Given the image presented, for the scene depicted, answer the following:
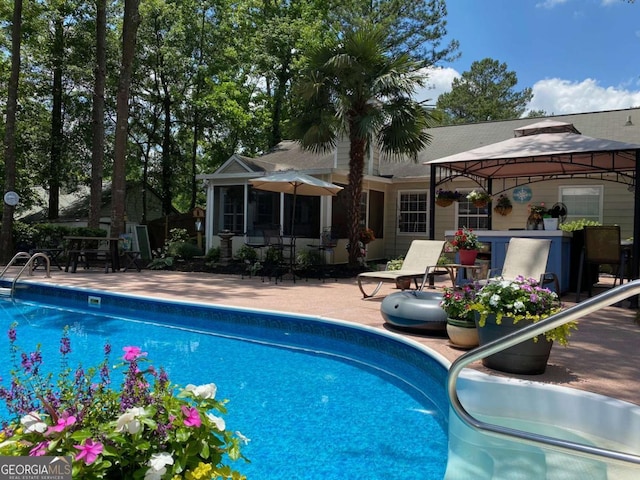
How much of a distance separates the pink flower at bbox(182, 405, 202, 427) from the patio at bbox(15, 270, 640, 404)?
3.11 metres

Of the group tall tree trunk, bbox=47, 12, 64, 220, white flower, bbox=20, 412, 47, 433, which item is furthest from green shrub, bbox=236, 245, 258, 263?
white flower, bbox=20, 412, 47, 433

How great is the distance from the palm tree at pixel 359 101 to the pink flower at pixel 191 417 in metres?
10.2

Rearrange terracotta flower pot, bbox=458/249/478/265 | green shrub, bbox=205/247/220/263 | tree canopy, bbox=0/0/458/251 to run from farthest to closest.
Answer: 1. tree canopy, bbox=0/0/458/251
2. green shrub, bbox=205/247/220/263
3. terracotta flower pot, bbox=458/249/478/265

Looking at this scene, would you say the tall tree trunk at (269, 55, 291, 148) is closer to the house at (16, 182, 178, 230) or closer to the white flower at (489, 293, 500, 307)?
the house at (16, 182, 178, 230)

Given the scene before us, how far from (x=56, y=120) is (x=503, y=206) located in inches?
761

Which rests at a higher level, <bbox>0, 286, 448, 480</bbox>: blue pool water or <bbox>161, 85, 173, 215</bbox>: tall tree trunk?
<bbox>161, 85, 173, 215</bbox>: tall tree trunk

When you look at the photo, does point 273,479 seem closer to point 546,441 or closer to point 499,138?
point 546,441

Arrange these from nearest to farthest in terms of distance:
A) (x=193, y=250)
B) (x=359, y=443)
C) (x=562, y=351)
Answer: (x=359, y=443), (x=562, y=351), (x=193, y=250)

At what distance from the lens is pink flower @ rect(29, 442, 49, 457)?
132cm

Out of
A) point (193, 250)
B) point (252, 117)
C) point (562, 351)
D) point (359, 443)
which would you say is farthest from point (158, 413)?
point (252, 117)

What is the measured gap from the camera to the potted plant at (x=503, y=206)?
1284 centimetres

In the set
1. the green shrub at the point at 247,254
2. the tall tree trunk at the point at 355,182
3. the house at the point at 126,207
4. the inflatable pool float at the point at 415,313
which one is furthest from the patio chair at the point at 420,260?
the house at the point at 126,207

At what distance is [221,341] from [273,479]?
3.84m

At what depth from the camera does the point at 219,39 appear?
2336 cm
